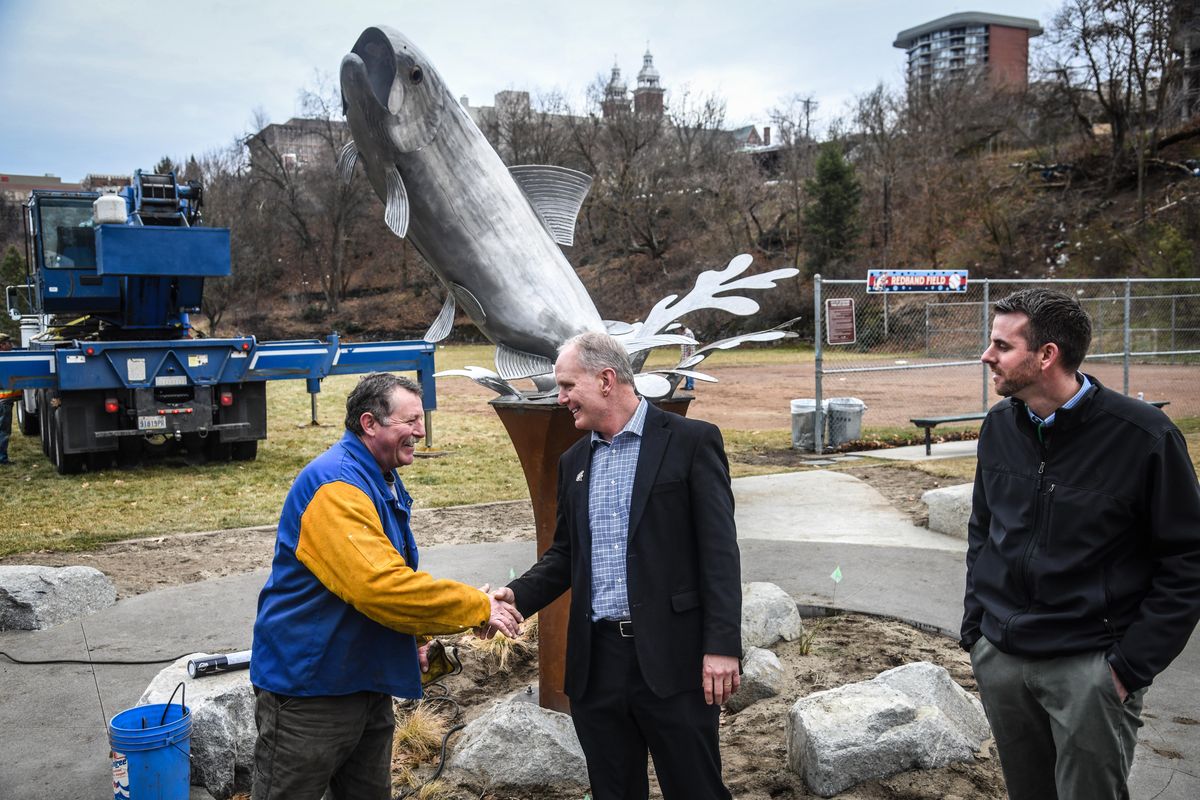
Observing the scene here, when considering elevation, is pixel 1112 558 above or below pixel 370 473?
below

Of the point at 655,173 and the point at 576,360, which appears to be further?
the point at 655,173

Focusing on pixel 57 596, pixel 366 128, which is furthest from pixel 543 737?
pixel 57 596

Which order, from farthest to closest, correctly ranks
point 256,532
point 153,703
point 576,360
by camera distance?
point 256,532
point 153,703
point 576,360

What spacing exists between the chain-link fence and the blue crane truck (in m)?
6.75

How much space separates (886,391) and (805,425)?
805cm

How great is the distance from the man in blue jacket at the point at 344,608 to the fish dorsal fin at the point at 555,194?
2123mm

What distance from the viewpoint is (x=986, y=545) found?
2.81m

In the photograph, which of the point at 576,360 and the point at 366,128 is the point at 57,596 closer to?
the point at 366,128

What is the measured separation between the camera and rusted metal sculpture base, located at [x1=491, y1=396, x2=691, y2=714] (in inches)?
172

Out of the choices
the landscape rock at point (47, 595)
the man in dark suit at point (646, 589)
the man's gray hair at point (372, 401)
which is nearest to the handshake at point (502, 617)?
the man in dark suit at point (646, 589)

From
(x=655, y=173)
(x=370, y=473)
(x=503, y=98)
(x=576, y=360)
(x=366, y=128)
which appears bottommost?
(x=370, y=473)

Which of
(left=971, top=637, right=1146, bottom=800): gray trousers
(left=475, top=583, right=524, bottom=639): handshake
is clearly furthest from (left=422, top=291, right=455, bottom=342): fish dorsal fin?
(left=971, top=637, right=1146, bottom=800): gray trousers

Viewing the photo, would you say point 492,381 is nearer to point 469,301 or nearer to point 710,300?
point 469,301

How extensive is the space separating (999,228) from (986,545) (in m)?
36.9
